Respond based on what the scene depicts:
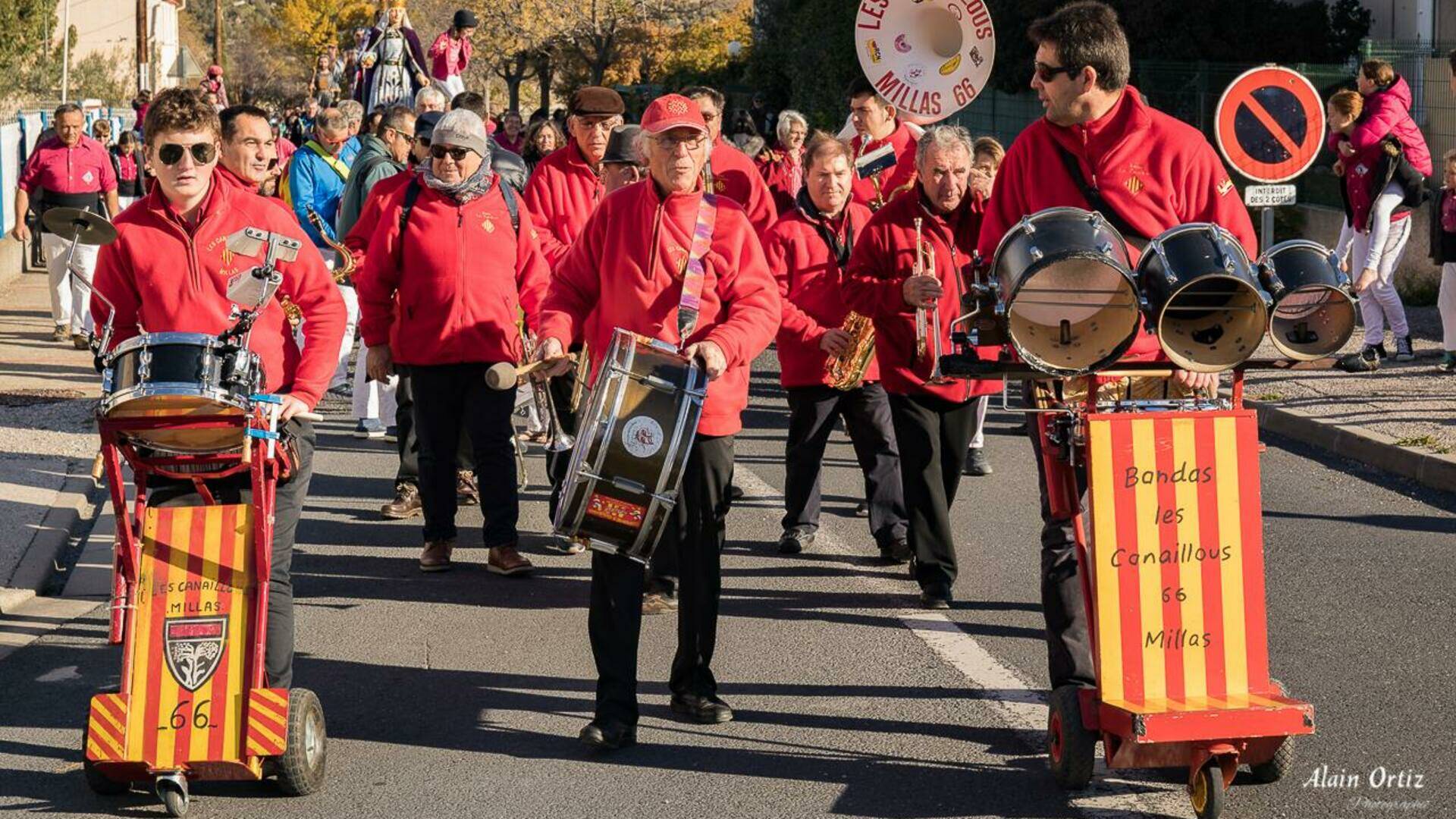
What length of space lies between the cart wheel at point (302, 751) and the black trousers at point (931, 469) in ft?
10.2

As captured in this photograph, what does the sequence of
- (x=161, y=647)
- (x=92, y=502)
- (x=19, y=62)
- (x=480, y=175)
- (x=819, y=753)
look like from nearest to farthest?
(x=161, y=647) < (x=819, y=753) < (x=480, y=175) < (x=92, y=502) < (x=19, y=62)

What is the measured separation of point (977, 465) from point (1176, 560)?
598 centimetres

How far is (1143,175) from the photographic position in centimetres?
589

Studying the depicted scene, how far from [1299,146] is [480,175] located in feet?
24.1

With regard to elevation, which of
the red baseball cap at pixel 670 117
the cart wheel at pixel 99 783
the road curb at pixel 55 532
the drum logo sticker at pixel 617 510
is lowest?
the road curb at pixel 55 532

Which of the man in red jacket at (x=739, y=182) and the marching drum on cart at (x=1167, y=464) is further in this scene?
the man in red jacket at (x=739, y=182)

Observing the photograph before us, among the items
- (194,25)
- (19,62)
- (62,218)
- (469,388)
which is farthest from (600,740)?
(194,25)

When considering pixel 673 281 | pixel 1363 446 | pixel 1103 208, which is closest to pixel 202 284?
pixel 673 281

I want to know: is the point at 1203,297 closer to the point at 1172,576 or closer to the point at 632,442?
the point at 1172,576

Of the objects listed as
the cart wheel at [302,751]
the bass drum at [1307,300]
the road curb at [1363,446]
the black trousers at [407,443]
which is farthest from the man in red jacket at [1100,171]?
the road curb at [1363,446]

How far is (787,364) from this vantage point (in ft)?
30.1

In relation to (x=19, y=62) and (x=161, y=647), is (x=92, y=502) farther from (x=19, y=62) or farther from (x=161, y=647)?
(x=19, y=62)

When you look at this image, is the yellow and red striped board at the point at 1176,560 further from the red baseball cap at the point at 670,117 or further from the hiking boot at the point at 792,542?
the hiking boot at the point at 792,542

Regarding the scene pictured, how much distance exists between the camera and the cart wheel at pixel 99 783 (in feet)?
18.4
